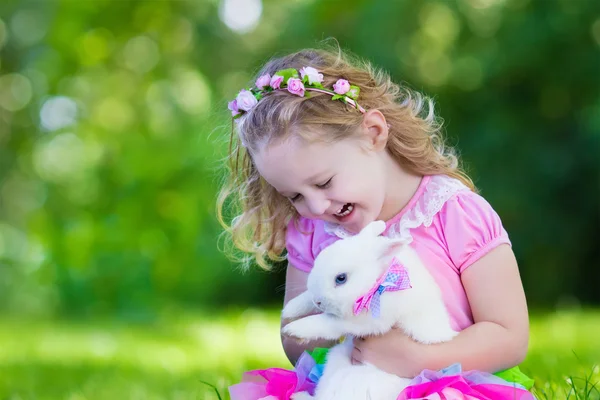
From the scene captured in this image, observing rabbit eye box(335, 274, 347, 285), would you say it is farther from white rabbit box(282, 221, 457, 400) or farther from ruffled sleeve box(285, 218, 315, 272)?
ruffled sleeve box(285, 218, 315, 272)

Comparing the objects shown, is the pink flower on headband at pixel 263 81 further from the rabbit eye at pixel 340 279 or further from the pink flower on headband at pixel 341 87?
the rabbit eye at pixel 340 279

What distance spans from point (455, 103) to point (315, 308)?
7.29 metres

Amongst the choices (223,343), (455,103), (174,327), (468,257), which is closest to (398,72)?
(455,103)

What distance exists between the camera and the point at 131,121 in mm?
10953

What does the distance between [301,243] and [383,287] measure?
76cm

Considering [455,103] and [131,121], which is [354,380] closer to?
[455,103]

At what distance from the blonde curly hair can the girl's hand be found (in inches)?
23.3

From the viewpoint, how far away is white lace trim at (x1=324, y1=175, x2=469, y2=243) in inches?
97.3

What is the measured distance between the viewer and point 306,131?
2.37 metres

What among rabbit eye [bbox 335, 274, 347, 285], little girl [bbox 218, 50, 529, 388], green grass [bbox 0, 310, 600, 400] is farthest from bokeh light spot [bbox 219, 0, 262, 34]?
rabbit eye [bbox 335, 274, 347, 285]

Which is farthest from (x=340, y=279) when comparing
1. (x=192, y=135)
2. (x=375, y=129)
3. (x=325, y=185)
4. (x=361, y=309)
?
(x=192, y=135)

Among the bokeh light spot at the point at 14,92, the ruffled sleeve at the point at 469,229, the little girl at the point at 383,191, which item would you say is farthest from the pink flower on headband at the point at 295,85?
the bokeh light spot at the point at 14,92

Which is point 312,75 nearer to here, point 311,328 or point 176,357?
point 311,328

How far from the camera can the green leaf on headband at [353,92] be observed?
254 cm
